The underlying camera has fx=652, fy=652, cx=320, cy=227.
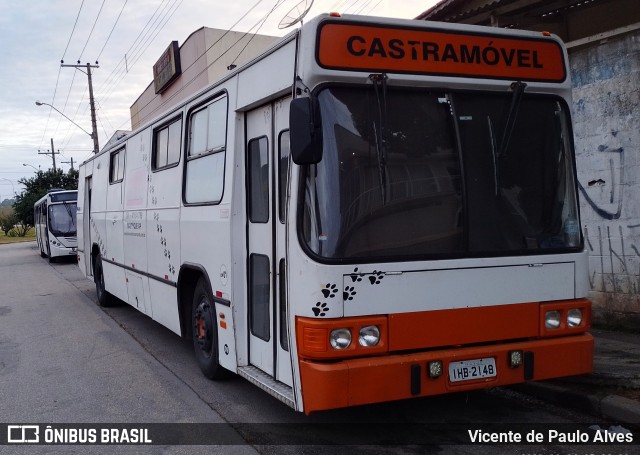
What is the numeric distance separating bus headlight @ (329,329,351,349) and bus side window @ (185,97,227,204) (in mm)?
2171

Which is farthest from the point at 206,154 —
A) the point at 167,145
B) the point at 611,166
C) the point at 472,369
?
the point at 611,166

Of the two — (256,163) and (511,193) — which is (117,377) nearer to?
(256,163)

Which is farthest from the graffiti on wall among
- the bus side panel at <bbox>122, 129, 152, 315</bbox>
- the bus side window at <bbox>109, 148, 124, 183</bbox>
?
the bus side window at <bbox>109, 148, 124, 183</bbox>

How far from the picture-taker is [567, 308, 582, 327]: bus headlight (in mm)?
4969

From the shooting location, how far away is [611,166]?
7742 mm

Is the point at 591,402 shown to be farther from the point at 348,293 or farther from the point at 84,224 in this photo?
the point at 84,224

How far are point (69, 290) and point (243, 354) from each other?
37.8 ft

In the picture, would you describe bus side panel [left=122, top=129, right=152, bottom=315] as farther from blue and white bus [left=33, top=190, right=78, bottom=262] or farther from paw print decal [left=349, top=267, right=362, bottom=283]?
blue and white bus [left=33, top=190, right=78, bottom=262]

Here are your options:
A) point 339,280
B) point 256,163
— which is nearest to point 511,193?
point 339,280

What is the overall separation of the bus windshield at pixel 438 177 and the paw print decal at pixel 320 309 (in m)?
0.32

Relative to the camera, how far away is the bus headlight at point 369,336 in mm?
4379

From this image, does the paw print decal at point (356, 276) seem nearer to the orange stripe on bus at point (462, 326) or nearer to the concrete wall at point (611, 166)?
the orange stripe on bus at point (462, 326)

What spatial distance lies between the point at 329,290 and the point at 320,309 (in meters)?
0.14

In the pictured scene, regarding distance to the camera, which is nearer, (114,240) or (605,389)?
(605,389)
